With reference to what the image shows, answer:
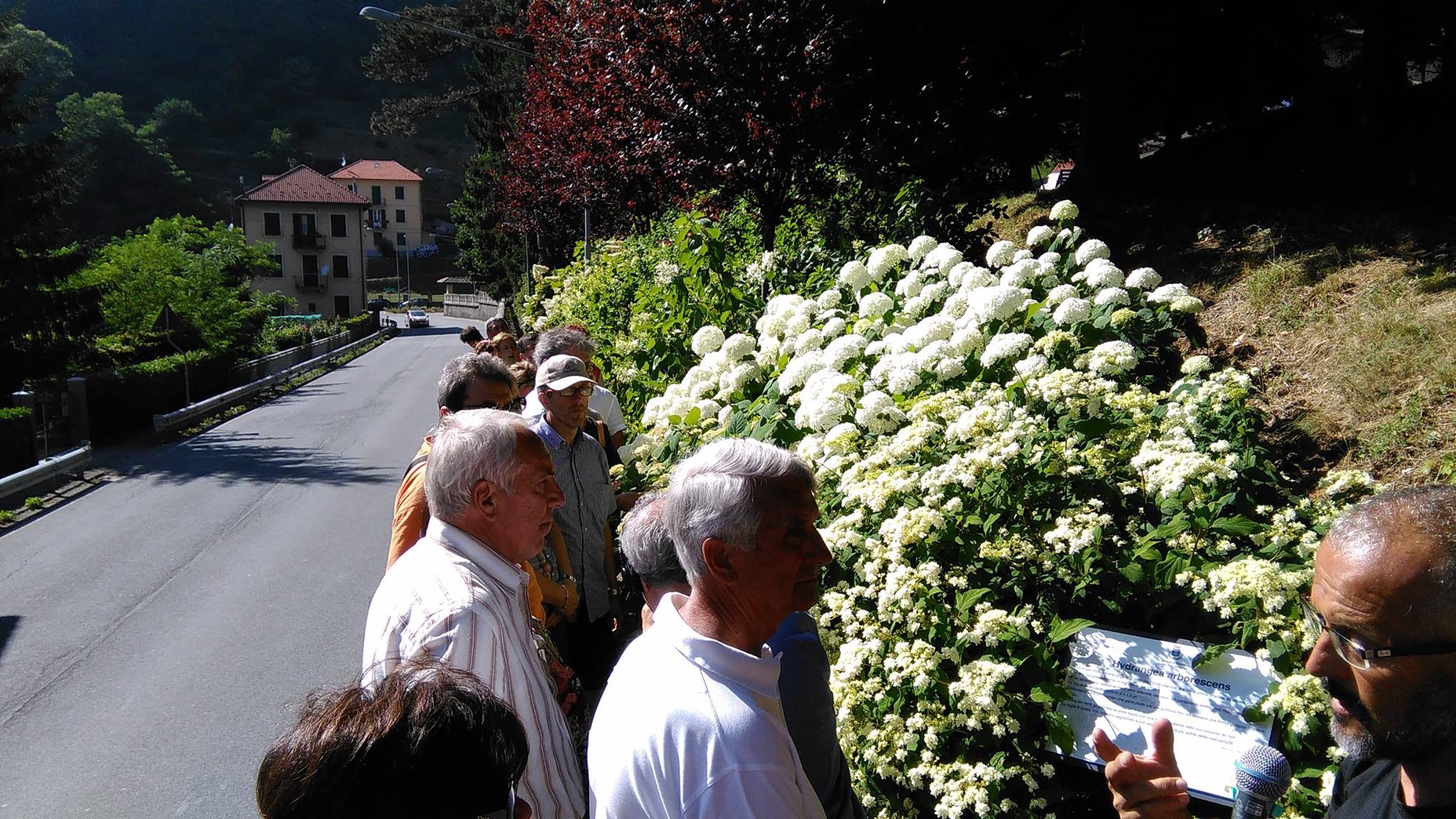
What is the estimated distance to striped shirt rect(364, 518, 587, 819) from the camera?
2631mm

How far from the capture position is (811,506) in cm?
235

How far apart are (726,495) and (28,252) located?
3029 centimetres

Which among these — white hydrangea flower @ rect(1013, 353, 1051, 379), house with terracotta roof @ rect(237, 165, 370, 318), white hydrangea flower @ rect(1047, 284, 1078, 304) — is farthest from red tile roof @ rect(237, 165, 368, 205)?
white hydrangea flower @ rect(1013, 353, 1051, 379)

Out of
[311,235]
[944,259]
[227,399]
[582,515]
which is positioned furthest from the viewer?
[311,235]

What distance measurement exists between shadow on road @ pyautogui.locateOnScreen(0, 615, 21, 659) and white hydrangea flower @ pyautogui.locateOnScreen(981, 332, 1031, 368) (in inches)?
340

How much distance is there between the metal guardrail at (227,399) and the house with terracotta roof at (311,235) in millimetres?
50576

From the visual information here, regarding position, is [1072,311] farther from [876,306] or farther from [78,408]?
[78,408]

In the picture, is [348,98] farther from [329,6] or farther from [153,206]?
[153,206]

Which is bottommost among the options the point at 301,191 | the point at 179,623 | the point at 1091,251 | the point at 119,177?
the point at 179,623

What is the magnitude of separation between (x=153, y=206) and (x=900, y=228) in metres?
98.6

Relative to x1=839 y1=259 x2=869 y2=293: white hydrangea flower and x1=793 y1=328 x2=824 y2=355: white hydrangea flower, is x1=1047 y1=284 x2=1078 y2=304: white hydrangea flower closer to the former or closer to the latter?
x1=793 y1=328 x2=824 y2=355: white hydrangea flower

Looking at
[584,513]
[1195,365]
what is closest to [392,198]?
[584,513]

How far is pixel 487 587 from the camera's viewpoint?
2842 mm

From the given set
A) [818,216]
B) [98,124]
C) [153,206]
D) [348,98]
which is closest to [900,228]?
[818,216]
